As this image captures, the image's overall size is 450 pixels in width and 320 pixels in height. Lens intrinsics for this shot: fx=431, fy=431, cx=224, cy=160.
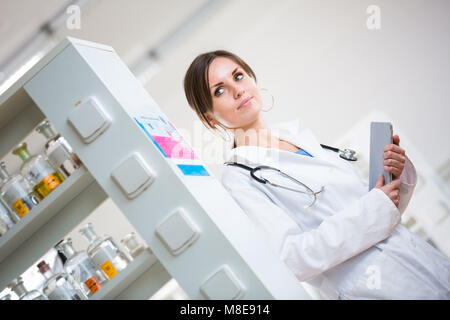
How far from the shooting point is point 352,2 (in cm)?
361

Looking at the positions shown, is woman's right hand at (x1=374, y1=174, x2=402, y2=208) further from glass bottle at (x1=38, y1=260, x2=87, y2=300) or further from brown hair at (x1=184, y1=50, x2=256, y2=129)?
glass bottle at (x1=38, y1=260, x2=87, y2=300)

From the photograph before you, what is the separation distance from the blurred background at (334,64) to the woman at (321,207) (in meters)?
1.86

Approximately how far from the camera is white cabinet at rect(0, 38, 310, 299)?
3.38 ft

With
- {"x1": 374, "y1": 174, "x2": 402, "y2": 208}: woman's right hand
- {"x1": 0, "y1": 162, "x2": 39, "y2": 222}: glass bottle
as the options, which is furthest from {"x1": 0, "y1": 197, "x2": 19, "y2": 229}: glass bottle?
{"x1": 374, "y1": 174, "x2": 402, "y2": 208}: woman's right hand

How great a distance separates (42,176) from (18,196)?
97mm

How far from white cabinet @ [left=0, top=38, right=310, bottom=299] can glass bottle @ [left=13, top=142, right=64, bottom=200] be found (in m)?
0.05

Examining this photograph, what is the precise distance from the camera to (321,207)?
4.51 ft

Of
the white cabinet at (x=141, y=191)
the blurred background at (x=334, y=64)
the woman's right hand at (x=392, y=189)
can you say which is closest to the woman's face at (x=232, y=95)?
the white cabinet at (x=141, y=191)

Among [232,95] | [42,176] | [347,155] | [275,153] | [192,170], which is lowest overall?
[347,155]

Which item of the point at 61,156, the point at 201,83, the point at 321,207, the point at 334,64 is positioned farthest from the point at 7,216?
the point at 334,64

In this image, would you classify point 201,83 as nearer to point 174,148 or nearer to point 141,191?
point 174,148
